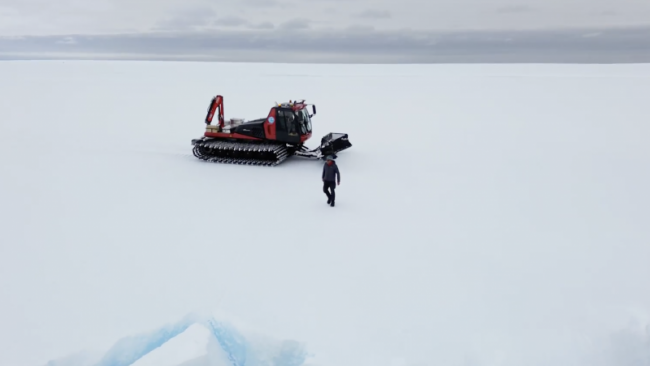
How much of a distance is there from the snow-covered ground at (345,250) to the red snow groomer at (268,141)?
1.28 feet

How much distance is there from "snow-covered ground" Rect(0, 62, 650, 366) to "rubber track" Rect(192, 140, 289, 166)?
334 millimetres

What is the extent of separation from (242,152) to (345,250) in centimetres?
582

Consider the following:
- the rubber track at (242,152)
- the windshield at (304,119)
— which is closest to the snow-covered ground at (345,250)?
the rubber track at (242,152)

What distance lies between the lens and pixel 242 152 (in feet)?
39.1

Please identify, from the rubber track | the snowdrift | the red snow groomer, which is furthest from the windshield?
the snowdrift

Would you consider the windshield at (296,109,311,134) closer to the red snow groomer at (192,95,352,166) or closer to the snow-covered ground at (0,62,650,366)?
the red snow groomer at (192,95,352,166)

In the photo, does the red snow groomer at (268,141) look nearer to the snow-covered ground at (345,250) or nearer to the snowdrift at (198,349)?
the snow-covered ground at (345,250)

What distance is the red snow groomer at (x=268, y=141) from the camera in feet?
38.1

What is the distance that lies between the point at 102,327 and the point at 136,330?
40 cm

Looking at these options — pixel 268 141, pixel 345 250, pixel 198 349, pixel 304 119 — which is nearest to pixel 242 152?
pixel 268 141

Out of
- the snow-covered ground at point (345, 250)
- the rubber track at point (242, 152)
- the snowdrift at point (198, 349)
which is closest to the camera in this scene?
the snowdrift at point (198, 349)

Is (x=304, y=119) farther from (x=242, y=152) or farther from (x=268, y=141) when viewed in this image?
(x=242, y=152)

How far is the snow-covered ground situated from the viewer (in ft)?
16.4

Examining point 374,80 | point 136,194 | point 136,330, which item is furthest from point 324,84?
point 136,330
